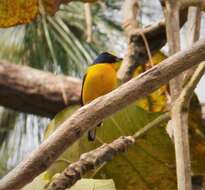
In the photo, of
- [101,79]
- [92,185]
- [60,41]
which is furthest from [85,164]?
[60,41]

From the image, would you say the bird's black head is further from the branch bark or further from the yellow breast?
the branch bark

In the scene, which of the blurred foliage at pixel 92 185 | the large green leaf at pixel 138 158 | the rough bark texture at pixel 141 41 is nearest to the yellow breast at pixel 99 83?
the rough bark texture at pixel 141 41

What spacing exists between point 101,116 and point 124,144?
0.38 ft

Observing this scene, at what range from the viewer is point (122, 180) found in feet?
2.23

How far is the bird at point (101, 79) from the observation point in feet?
3.46

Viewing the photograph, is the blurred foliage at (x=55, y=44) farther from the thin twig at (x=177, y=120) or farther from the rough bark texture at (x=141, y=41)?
the thin twig at (x=177, y=120)

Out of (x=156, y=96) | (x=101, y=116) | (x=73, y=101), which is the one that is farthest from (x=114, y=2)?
(x=101, y=116)

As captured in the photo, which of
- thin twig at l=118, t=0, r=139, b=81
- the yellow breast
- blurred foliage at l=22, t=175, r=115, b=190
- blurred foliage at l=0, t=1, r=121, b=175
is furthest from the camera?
blurred foliage at l=0, t=1, r=121, b=175

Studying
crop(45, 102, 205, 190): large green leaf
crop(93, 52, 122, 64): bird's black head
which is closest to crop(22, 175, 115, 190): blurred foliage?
crop(45, 102, 205, 190): large green leaf

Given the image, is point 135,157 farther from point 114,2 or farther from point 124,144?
point 114,2

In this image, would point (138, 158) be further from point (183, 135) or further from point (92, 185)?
point (183, 135)

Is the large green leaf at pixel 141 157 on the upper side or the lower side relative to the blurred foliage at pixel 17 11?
lower

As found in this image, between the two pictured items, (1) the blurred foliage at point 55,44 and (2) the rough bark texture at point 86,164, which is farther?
(1) the blurred foliage at point 55,44

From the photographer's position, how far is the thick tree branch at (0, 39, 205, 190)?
1.04 feet
